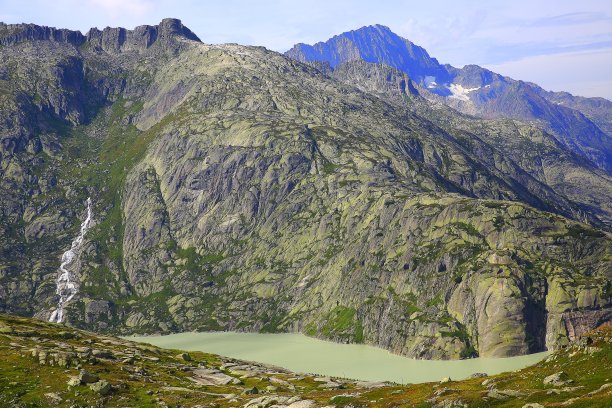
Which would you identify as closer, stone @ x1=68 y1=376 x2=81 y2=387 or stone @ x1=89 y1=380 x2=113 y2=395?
stone @ x1=89 y1=380 x2=113 y2=395

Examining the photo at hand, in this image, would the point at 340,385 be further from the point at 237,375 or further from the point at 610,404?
the point at 610,404

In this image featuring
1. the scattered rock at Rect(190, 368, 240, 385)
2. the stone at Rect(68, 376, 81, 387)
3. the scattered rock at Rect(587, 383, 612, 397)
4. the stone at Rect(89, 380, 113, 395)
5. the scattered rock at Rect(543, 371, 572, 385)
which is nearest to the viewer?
the scattered rock at Rect(587, 383, 612, 397)

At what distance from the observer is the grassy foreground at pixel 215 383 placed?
2506 inches

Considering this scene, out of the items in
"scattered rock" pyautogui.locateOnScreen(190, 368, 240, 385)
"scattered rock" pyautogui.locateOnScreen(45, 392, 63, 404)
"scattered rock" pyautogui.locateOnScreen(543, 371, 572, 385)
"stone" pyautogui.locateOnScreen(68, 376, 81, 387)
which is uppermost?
"scattered rock" pyautogui.locateOnScreen(543, 371, 572, 385)

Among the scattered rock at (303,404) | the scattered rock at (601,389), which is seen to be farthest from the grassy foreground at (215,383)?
the scattered rock at (303,404)

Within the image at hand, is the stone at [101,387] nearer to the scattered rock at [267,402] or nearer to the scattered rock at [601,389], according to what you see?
the scattered rock at [267,402]

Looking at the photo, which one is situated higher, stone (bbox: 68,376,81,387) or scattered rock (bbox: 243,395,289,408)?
stone (bbox: 68,376,81,387)

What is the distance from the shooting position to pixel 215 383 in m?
118

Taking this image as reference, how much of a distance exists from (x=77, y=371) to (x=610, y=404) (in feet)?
266

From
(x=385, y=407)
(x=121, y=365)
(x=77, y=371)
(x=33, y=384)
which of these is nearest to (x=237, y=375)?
(x=121, y=365)

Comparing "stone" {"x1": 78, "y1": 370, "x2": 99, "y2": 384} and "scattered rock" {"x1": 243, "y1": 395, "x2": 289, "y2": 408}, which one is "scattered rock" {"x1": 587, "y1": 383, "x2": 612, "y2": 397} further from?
"stone" {"x1": 78, "y1": 370, "x2": 99, "y2": 384}

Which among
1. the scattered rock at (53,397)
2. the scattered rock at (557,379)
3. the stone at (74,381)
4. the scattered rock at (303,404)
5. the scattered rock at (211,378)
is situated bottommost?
the scattered rock at (211,378)

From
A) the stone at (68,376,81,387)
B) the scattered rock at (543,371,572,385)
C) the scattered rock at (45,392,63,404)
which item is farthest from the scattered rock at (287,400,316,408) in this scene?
the stone at (68,376,81,387)

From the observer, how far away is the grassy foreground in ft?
209
